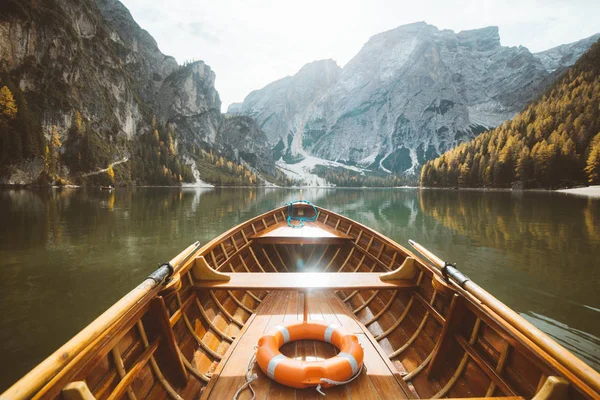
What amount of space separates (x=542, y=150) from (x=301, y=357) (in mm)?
92418

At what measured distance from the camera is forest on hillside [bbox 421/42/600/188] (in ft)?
224

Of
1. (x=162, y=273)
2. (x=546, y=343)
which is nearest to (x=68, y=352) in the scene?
(x=162, y=273)

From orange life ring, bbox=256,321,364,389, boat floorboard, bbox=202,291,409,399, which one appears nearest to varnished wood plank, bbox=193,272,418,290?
orange life ring, bbox=256,321,364,389

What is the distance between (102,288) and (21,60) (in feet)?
374

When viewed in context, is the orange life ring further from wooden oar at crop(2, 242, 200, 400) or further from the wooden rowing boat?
wooden oar at crop(2, 242, 200, 400)

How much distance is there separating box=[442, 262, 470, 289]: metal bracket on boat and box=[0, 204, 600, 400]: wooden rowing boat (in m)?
0.02

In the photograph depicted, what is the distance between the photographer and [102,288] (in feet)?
30.9

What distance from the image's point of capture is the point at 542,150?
227 ft

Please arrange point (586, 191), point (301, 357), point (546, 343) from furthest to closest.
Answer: point (586, 191) → point (301, 357) → point (546, 343)

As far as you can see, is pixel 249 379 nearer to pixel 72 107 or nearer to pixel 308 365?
pixel 308 365

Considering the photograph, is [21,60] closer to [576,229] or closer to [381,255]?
[381,255]

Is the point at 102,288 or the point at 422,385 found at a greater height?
the point at 422,385

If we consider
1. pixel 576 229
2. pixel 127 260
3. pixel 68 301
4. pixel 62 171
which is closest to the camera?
pixel 68 301

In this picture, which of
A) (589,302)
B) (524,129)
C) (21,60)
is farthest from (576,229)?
(21,60)
